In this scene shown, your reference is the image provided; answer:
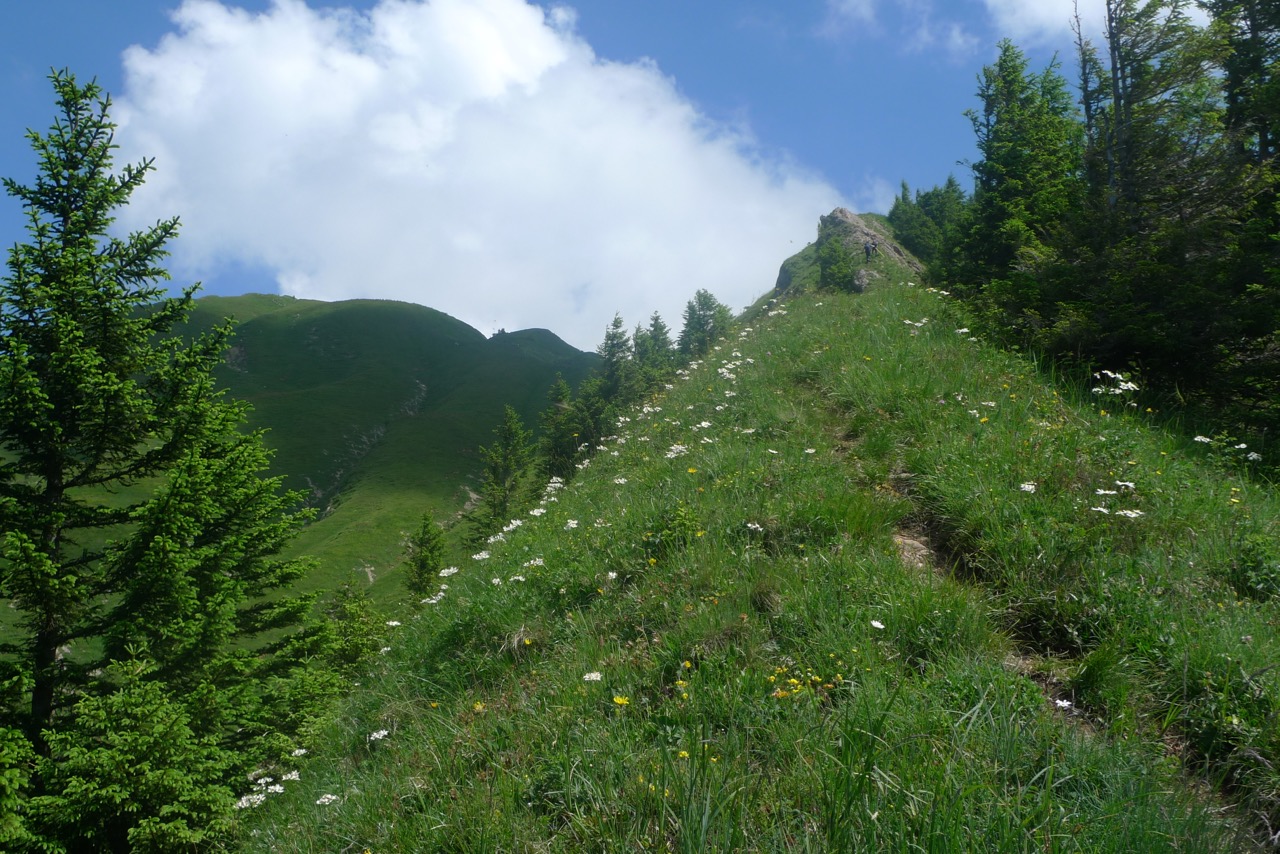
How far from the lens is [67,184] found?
12.0 m

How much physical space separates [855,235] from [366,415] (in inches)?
5383

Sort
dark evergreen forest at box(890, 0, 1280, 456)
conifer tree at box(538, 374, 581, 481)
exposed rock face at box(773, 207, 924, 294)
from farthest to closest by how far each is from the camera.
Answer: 1. conifer tree at box(538, 374, 581, 481)
2. exposed rock face at box(773, 207, 924, 294)
3. dark evergreen forest at box(890, 0, 1280, 456)

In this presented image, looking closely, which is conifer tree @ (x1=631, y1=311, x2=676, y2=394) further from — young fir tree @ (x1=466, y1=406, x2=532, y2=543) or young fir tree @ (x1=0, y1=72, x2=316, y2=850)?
young fir tree @ (x1=0, y1=72, x2=316, y2=850)

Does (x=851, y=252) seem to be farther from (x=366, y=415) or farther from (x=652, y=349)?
(x=366, y=415)

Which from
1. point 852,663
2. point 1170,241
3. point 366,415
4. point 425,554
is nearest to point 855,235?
point 1170,241

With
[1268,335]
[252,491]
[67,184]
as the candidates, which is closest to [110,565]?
[252,491]

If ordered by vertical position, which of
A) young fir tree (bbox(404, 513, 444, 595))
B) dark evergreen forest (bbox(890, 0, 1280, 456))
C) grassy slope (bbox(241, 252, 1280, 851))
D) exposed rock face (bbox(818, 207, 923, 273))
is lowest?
young fir tree (bbox(404, 513, 444, 595))

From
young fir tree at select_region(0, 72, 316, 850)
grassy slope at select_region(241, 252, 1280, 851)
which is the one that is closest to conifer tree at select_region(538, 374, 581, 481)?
young fir tree at select_region(0, 72, 316, 850)

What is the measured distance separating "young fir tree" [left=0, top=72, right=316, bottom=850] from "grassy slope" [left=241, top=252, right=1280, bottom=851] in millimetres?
6288

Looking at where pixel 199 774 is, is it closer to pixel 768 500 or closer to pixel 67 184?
pixel 768 500

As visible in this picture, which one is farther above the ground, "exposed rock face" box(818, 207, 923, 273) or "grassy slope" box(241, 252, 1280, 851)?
"exposed rock face" box(818, 207, 923, 273)

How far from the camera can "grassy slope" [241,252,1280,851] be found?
2.78m

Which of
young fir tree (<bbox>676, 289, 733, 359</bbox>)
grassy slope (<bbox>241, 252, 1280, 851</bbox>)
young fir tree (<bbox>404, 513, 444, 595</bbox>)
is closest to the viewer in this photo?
grassy slope (<bbox>241, 252, 1280, 851</bbox>)

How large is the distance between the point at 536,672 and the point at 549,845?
1.83 metres
